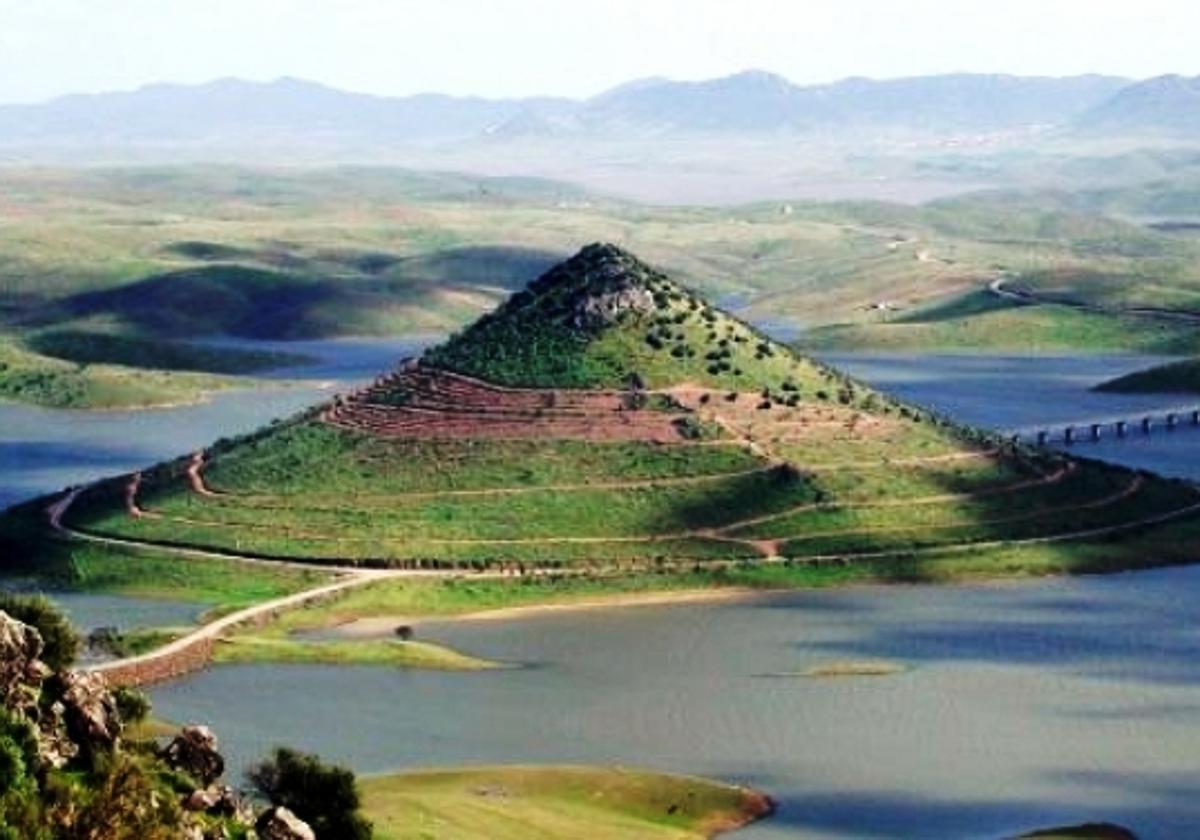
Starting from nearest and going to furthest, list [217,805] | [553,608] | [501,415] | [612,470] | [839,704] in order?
[217,805], [839,704], [553,608], [612,470], [501,415]

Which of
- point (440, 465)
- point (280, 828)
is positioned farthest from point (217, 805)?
point (440, 465)

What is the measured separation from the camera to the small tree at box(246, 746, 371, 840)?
61.5m

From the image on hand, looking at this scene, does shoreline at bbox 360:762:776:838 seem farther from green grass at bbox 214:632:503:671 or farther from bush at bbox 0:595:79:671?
green grass at bbox 214:632:503:671

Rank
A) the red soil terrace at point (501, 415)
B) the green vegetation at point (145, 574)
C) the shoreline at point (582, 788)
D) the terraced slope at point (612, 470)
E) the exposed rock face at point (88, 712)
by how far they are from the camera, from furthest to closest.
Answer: the red soil terrace at point (501, 415) < the terraced slope at point (612, 470) < the green vegetation at point (145, 574) < the shoreline at point (582, 788) < the exposed rock face at point (88, 712)

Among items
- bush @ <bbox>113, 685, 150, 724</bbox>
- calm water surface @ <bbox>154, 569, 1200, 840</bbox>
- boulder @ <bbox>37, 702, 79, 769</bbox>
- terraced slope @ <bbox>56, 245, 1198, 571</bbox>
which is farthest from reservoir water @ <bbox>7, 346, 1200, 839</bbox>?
boulder @ <bbox>37, 702, 79, 769</bbox>

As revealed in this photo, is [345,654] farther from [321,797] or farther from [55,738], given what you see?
[55,738]

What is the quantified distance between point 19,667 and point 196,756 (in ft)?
22.3

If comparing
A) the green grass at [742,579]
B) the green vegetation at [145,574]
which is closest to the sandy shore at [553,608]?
the green grass at [742,579]

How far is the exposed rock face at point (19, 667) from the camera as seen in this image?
4731 cm

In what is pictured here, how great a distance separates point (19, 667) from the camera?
4791cm

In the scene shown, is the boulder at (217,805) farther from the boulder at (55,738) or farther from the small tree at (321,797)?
the small tree at (321,797)

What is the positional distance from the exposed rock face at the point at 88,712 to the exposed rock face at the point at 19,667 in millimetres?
759

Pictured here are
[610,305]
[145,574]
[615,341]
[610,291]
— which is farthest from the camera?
[610,291]

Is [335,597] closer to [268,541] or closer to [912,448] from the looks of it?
[268,541]
